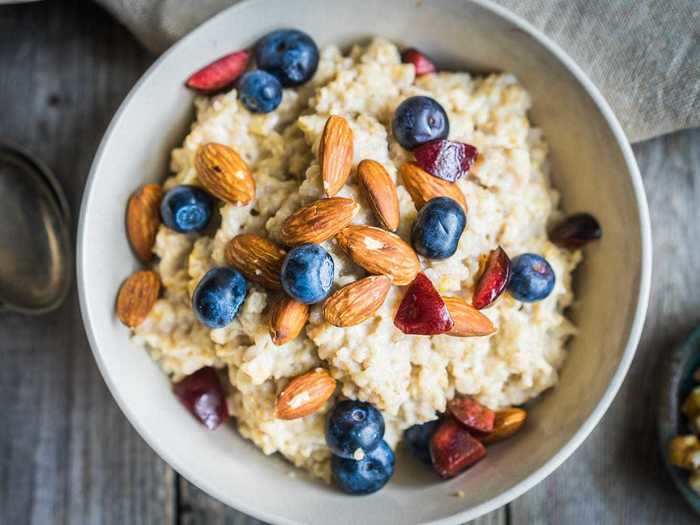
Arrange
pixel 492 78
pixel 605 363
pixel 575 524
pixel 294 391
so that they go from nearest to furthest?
pixel 294 391
pixel 605 363
pixel 492 78
pixel 575 524

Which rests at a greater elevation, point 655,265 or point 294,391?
point 655,265

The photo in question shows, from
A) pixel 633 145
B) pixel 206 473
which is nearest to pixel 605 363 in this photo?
pixel 633 145

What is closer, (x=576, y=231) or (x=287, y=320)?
(x=287, y=320)

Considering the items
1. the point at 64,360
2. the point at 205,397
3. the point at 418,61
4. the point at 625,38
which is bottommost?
the point at 64,360

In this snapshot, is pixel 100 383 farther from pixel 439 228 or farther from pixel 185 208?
pixel 439 228

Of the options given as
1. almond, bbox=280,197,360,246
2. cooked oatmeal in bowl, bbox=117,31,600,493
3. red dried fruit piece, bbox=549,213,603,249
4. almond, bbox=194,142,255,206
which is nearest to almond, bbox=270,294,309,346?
cooked oatmeal in bowl, bbox=117,31,600,493

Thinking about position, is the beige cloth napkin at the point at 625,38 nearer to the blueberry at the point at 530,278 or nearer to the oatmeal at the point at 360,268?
the oatmeal at the point at 360,268

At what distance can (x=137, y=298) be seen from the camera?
1482 millimetres

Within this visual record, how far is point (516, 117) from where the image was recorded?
1550mm

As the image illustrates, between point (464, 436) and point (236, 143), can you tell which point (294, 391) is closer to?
point (464, 436)

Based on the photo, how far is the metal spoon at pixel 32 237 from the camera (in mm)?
1798

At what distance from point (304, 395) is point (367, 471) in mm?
203

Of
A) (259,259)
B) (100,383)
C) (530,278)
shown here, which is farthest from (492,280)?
(100,383)

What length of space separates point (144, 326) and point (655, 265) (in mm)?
1126
